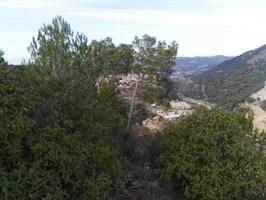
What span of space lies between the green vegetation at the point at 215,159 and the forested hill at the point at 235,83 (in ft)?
172

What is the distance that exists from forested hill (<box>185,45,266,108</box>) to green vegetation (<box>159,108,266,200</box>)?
5242 cm

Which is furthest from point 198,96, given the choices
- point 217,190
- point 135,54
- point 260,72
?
point 217,190

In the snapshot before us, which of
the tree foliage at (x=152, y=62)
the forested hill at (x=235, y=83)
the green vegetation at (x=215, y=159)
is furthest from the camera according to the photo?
the forested hill at (x=235, y=83)

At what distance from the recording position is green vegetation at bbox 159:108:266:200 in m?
12.8

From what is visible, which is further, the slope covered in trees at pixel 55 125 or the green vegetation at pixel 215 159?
the green vegetation at pixel 215 159

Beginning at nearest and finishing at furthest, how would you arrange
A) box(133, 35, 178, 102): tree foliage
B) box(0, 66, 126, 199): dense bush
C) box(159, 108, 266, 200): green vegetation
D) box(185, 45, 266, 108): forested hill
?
box(0, 66, 126, 199): dense bush, box(159, 108, 266, 200): green vegetation, box(133, 35, 178, 102): tree foliage, box(185, 45, 266, 108): forested hill

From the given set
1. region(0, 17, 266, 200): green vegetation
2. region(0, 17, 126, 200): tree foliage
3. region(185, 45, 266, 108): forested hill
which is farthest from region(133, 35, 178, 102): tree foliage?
region(185, 45, 266, 108): forested hill

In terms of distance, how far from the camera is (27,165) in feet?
29.1

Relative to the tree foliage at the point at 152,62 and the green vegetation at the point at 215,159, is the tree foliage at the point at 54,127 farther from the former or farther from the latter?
the tree foliage at the point at 152,62

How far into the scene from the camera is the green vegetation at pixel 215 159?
12773 mm

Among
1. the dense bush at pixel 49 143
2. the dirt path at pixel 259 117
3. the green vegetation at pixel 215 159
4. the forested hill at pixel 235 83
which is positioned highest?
the dense bush at pixel 49 143

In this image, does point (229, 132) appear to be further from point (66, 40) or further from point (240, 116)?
point (66, 40)

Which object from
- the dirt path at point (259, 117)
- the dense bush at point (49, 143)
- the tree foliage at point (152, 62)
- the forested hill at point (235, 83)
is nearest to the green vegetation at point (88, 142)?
the dense bush at point (49, 143)

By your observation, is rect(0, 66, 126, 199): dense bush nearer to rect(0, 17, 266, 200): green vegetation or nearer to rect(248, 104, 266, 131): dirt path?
rect(0, 17, 266, 200): green vegetation
